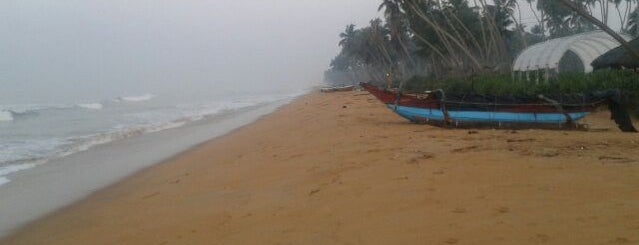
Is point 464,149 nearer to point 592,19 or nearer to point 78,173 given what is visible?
point 592,19

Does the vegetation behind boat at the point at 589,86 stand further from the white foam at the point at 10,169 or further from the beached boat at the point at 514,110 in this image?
the white foam at the point at 10,169

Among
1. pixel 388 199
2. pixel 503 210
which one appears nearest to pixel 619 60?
pixel 388 199

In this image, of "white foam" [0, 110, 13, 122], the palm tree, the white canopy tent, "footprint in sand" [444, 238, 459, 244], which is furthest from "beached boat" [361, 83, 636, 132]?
"white foam" [0, 110, 13, 122]

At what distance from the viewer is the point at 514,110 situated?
38.3 ft

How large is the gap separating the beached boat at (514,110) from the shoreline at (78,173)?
6153mm

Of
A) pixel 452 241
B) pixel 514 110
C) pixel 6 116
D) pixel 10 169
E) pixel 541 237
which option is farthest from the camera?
pixel 6 116

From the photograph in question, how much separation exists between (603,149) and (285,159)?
474 centimetres

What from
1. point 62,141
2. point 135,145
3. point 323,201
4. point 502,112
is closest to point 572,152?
point 323,201

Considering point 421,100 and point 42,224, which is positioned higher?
point 421,100

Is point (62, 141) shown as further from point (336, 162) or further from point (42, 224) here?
point (336, 162)

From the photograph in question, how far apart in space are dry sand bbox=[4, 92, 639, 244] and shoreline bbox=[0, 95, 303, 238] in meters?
0.39

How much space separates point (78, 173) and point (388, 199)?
7186 millimetres

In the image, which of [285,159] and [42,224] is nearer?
[42,224]

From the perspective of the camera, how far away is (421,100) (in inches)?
500
